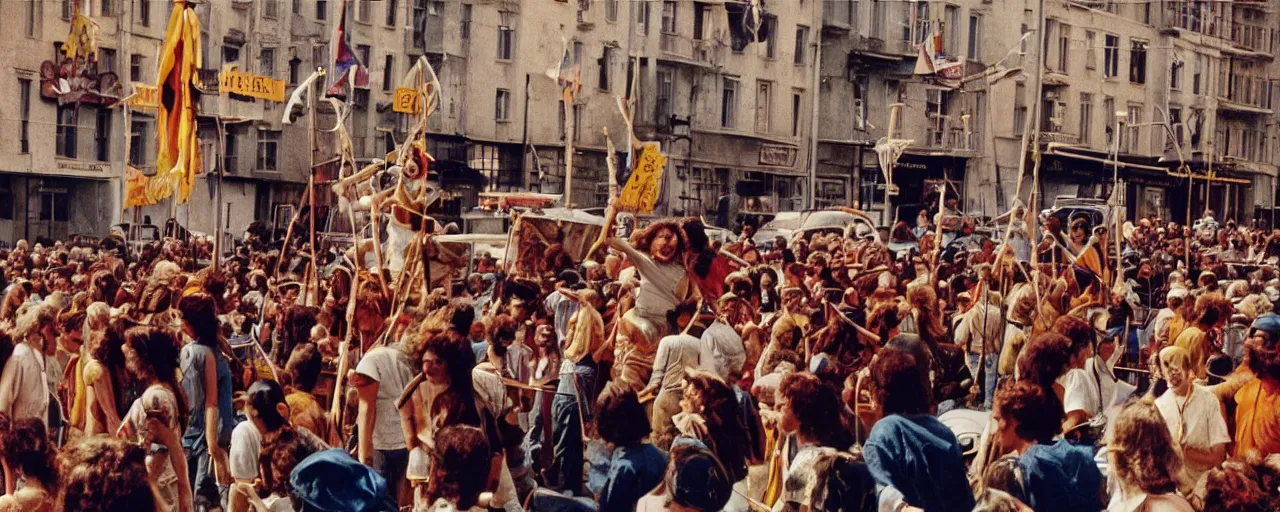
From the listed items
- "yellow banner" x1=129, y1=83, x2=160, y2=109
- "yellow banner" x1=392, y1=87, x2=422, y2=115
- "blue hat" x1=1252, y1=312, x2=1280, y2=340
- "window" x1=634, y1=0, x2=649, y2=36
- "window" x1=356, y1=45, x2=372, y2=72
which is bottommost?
"blue hat" x1=1252, y1=312, x2=1280, y2=340

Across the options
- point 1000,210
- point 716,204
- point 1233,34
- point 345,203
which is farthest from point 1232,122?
point 345,203

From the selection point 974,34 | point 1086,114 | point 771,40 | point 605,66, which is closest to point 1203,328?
point 605,66

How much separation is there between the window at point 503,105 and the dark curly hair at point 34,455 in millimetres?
37828

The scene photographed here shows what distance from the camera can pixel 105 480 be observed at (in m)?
6.00

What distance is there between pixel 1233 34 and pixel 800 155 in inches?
632

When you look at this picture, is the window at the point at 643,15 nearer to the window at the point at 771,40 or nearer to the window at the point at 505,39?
the window at the point at 505,39

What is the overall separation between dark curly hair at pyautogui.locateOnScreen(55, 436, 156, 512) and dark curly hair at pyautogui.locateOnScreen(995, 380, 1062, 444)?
122 inches

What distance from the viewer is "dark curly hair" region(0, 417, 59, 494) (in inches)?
270

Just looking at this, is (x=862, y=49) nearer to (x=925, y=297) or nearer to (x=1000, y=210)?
(x=1000, y=210)

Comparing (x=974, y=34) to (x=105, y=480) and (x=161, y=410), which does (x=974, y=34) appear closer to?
(x=161, y=410)

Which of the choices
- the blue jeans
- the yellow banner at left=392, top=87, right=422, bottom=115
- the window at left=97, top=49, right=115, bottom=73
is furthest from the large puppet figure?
the window at left=97, top=49, right=115, bottom=73

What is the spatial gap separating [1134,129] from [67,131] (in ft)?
98.2

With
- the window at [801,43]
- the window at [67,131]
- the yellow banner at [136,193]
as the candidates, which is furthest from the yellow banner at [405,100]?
the window at [801,43]

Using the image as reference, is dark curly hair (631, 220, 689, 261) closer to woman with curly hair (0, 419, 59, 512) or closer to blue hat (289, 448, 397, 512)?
blue hat (289, 448, 397, 512)
